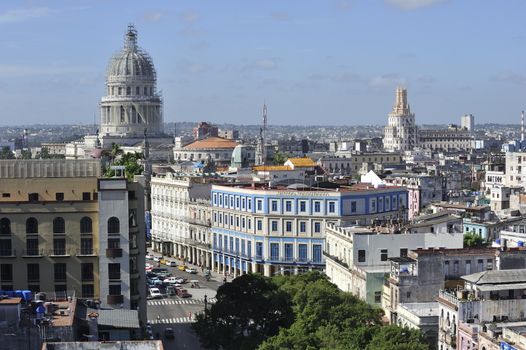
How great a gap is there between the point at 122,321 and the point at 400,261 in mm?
25012

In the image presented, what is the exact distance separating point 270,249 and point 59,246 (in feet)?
155

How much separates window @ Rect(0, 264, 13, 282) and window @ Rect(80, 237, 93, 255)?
5.11 meters

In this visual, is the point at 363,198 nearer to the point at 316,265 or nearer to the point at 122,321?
the point at 316,265

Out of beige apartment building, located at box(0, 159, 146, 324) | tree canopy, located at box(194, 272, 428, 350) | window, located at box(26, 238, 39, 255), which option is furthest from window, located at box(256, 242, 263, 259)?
window, located at box(26, 238, 39, 255)

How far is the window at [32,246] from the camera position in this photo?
2953 inches

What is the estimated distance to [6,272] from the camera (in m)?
74.9

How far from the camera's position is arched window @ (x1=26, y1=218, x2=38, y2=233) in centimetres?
7512

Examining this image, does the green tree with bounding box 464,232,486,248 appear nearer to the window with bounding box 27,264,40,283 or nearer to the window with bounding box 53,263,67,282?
the window with bounding box 53,263,67,282

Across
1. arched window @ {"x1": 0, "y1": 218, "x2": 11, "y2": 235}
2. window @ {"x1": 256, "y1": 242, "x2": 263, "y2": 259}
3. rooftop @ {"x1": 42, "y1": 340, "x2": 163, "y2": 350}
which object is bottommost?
window @ {"x1": 256, "y1": 242, "x2": 263, "y2": 259}

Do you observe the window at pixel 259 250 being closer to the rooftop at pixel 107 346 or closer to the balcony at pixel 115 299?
the balcony at pixel 115 299

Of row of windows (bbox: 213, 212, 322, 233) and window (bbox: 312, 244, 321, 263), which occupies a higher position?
row of windows (bbox: 213, 212, 322, 233)

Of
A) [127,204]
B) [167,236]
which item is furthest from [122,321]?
[167,236]

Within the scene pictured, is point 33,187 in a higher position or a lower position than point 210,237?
higher

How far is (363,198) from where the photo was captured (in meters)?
118
